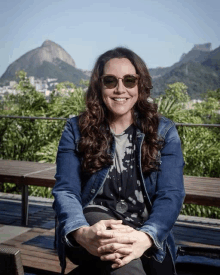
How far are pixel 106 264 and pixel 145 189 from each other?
36 centimetres

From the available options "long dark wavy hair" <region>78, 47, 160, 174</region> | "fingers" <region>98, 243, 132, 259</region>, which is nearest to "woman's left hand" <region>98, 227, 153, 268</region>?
"fingers" <region>98, 243, 132, 259</region>

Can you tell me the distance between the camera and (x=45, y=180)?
260 cm

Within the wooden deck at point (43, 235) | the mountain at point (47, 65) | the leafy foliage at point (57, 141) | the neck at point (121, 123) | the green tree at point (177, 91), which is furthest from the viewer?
the mountain at point (47, 65)

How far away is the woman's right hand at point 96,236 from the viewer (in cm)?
117

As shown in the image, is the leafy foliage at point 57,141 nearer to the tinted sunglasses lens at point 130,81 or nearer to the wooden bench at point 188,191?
the wooden bench at point 188,191

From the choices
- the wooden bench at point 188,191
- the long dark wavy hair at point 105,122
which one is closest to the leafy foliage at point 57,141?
the wooden bench at point 188,191

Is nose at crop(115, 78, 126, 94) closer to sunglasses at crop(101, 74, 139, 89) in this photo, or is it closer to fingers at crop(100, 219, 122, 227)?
sunglasses at crop(101, 74, 139, 89)

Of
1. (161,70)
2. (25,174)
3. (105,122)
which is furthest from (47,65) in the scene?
(105,122)

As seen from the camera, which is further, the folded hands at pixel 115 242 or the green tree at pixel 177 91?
the green tree at pixel 177 91

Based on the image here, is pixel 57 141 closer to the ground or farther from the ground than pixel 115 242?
closer to the ground

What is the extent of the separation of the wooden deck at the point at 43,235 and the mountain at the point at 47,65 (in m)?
61.5

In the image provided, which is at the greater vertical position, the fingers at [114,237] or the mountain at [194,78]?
the mountain at [194,78]

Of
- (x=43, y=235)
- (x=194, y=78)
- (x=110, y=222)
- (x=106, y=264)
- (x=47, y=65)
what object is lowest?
(x=43, y=235)

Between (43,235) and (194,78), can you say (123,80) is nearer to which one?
(43,235)
